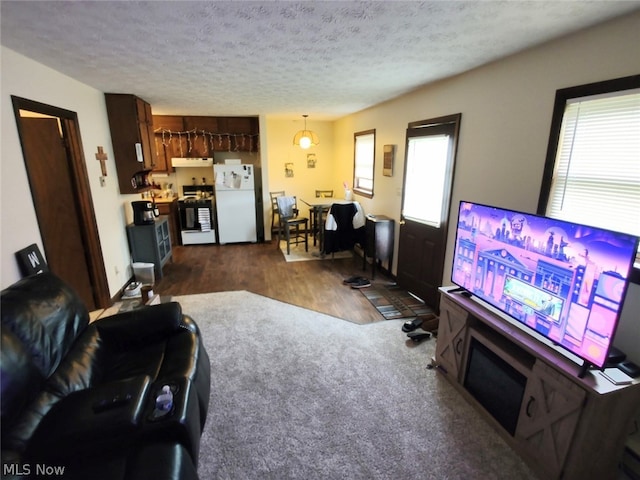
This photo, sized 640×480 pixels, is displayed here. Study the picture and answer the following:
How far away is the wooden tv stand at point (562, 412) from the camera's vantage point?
1406 mm

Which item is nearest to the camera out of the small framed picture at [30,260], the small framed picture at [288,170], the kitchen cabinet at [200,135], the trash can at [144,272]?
the small framed picture at [30,260]

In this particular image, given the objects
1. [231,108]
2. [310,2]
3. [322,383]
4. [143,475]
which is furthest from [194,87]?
[143,475]

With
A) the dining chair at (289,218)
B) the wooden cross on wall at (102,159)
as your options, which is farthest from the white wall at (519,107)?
the wooden cross on wall at (102,159)

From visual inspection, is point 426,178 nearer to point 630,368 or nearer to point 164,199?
point 630,368

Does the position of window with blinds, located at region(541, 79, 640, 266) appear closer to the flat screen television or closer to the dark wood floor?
the flat screen television

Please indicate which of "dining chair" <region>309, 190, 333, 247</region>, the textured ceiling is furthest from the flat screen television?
"dining chair" <region>309, 190, 333, 247</region>

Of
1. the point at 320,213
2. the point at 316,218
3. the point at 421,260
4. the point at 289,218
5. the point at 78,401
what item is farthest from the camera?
the point at 316,218

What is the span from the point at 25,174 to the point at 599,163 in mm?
3783

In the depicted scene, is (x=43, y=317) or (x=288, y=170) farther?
(x=288, y=170)

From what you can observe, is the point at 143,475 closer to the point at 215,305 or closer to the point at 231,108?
the point at 215,305

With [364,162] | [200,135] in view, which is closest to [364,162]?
[364,162]

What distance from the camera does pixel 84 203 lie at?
313 cm

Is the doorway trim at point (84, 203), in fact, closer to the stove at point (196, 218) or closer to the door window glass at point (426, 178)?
the stove at point (196, 218)

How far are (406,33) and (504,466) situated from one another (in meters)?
2.55
